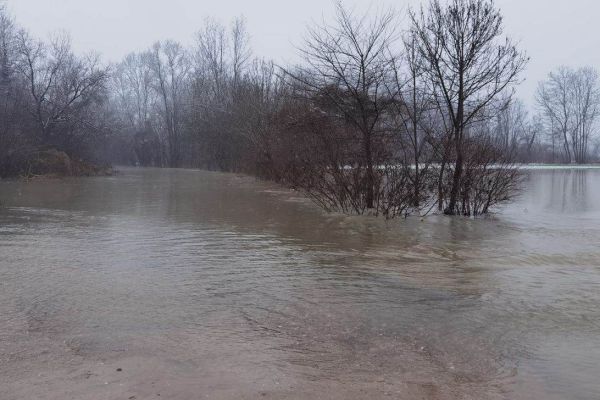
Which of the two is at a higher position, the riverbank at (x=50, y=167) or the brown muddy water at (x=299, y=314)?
the riverbank at (x=50, y=167)

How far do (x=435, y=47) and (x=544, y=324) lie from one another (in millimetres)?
10633

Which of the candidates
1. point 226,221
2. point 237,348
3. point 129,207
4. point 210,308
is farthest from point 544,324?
point 129,207

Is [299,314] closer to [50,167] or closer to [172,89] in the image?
[50,167]

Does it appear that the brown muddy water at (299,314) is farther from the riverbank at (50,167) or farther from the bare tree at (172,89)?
the bare tree at (172,89)

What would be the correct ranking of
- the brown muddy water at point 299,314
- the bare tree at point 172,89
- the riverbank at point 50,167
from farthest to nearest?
the bare tree at point 172,89
the riverbank at point 50,167
the brown muddy water at point 299,314

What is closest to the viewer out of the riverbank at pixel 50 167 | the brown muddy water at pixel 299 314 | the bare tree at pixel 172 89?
the brown muddy water at pixel 299 314

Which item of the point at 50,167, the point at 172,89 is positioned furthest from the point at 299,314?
the point at 172,89

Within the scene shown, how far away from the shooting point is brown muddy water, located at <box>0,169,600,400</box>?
420 centimetres

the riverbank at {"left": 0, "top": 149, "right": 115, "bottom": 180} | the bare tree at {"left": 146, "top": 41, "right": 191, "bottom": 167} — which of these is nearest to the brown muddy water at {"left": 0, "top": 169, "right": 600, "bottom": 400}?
the riverbank at {"left": 0, "top": 149, "right": 115, "bottom": 180}

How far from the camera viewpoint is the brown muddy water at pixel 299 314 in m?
4.20

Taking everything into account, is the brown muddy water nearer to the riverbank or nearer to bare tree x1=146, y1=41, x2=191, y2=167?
the riverbank

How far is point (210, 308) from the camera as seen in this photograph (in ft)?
20.4

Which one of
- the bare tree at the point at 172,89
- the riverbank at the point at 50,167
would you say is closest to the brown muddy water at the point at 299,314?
the riverbank at the point at 50,167

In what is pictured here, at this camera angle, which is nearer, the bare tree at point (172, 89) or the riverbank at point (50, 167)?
the riverbank at point (50, 167)
